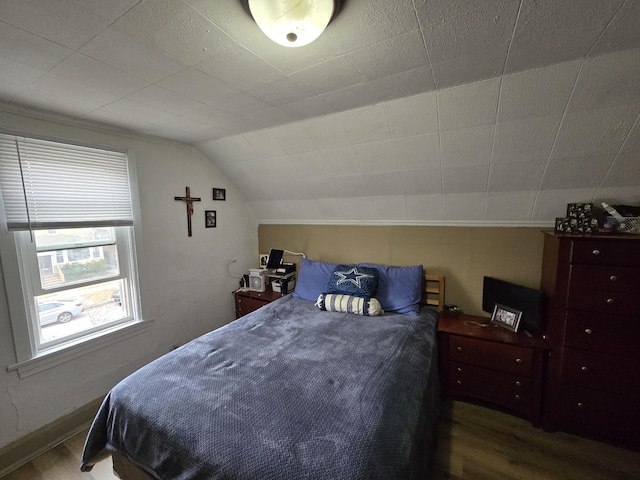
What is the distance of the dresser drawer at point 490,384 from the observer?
1.84m

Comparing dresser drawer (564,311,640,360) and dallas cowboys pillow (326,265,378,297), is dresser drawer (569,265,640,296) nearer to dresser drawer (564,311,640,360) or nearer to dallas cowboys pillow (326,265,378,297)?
dresser drawer (564,311,640,360)

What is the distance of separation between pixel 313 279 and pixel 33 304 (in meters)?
2.09

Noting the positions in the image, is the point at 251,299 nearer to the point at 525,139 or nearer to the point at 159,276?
the point at 159,276

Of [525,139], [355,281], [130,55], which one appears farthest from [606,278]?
[130,55]

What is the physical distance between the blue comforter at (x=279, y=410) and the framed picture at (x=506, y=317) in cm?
68

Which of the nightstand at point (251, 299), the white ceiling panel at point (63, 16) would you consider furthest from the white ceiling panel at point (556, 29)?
the nightstand at point (251, 299)

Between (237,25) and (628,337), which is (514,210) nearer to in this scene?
(628,337)

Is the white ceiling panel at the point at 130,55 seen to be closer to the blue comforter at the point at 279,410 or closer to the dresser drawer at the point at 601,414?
the blue comforter at the point at 279,410

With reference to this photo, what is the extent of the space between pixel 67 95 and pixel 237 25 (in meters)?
1.27

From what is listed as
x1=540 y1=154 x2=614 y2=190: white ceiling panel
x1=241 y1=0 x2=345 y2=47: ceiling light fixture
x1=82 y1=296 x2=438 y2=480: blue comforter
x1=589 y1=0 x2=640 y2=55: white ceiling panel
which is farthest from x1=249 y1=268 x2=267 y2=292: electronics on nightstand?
x1=589 y1=0 x2=640 y2=55: white ceiling panel

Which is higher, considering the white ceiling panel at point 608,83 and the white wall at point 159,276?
the white ceiling panel at point 608,83

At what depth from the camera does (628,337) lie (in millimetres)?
1530

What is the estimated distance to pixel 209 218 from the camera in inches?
114

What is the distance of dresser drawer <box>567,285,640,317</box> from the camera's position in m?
1.51
